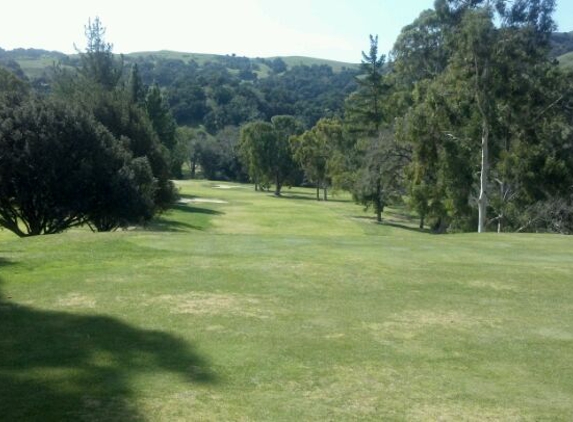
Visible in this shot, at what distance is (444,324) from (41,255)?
34.3 feet

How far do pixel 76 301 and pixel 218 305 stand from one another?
103 inches

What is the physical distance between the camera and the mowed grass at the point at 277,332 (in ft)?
23.7

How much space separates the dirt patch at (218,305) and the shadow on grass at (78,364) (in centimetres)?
140

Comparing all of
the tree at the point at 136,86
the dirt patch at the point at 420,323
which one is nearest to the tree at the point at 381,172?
the tree at the point at 136,86

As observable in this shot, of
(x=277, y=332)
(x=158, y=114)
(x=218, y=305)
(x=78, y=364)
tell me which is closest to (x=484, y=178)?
(x=218, y=305)

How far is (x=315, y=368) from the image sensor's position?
27.7 feet

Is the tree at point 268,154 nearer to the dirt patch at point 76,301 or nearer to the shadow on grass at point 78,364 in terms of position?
the dirt patch at point 76,301

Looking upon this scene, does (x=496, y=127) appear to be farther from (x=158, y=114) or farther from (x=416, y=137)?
(x=158, y=114)

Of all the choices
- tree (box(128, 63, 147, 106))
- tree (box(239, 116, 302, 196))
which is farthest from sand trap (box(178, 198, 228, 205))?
tree (box(239, 116, 302, 196))

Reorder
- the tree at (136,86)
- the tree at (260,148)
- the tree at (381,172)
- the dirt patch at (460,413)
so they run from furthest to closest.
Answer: the tree at (260,148)
the tree at (136,86)
the tree at (381,172)
the dirt patch at (460,413)

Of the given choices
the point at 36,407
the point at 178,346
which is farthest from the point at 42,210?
the point at 36,407

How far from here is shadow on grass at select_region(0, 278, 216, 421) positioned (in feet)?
22.1

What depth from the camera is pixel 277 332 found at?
10.0m

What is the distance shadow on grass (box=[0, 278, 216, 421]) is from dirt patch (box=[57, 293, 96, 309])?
1.88 feet
